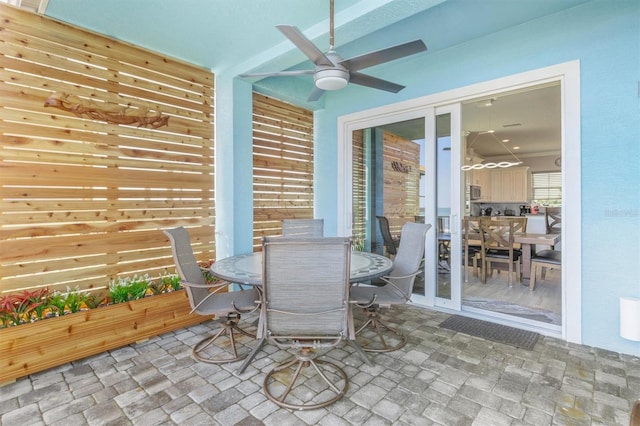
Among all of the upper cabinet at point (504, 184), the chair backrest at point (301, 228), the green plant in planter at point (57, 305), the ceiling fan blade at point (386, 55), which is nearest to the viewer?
the ceiling fan blade at point (386, 55)

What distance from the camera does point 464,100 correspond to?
344cm

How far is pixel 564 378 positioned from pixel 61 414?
10.7 feet

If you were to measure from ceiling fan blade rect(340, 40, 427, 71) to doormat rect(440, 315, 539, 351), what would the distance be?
8.32 ft

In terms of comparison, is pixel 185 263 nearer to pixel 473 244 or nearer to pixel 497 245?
pixel 497 245

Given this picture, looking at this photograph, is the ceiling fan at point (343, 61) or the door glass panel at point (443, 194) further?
the door glass panel at point (443, 194)

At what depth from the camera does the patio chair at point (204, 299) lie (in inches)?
92.4

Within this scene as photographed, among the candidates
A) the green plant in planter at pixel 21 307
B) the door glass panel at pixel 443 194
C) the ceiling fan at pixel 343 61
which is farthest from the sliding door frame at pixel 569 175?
the green plant in planter at pixel 21 307

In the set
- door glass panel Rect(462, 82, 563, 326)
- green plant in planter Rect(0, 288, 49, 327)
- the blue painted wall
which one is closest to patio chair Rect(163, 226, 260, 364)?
green plant in planter Rect(0, 288, 49, 327)

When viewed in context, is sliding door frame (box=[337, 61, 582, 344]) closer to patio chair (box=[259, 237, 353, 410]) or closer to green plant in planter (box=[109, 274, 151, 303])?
patio chair (box=[259, 237, 353, 410])

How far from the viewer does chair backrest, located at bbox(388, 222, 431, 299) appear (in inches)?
105

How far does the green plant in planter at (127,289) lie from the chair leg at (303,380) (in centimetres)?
154

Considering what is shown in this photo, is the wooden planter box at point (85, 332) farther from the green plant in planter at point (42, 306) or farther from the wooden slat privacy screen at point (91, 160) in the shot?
the wooden slat privacy screen at point (91, 160)

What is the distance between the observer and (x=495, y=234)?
16.0ft

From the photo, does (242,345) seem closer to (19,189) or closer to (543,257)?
(19,189)
